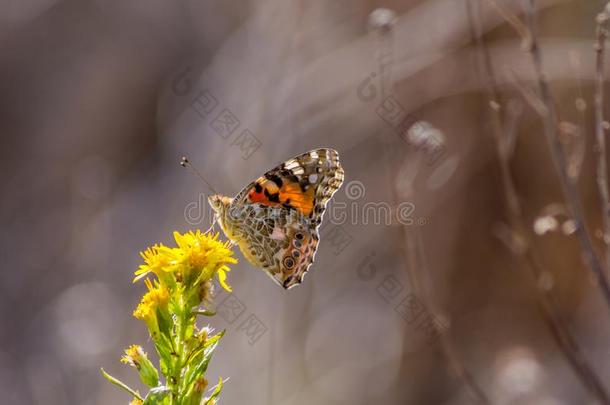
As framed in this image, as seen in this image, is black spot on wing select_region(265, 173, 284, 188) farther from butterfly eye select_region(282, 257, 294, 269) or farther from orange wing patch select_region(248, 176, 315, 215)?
butterfly eye select_region(282, 257, 294, 269)

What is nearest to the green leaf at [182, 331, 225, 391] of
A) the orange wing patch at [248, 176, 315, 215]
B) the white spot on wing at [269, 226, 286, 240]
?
the white spot on wing at [269, 226, 286, 240]

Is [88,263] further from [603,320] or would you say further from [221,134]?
[603,320]

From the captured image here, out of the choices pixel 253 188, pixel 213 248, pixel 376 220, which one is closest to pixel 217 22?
pixel 376 220

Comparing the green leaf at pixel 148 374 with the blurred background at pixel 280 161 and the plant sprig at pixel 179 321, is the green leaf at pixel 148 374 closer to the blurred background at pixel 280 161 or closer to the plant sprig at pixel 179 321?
the plant sprig at pixel 179 321

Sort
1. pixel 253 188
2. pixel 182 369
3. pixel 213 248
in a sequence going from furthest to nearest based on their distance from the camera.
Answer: pixel 253 188, pixel 213 248, pixel 182 369

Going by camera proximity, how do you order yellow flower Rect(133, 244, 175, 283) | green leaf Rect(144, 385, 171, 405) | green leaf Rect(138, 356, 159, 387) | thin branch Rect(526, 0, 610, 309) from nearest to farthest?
green leaf Rect(144, 385, 171, 405) → green leaf Rect(138, 356, 159, 387) → yellow flower Rect(133, 244, 175, 283) → thin branch Rect(526, 0, 610, 309)

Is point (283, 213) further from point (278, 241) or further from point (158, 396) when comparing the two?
point (158, 396)

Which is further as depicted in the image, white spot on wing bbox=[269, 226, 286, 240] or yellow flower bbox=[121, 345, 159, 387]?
white spot on wing bbox=[269, 226, 286, 240]
